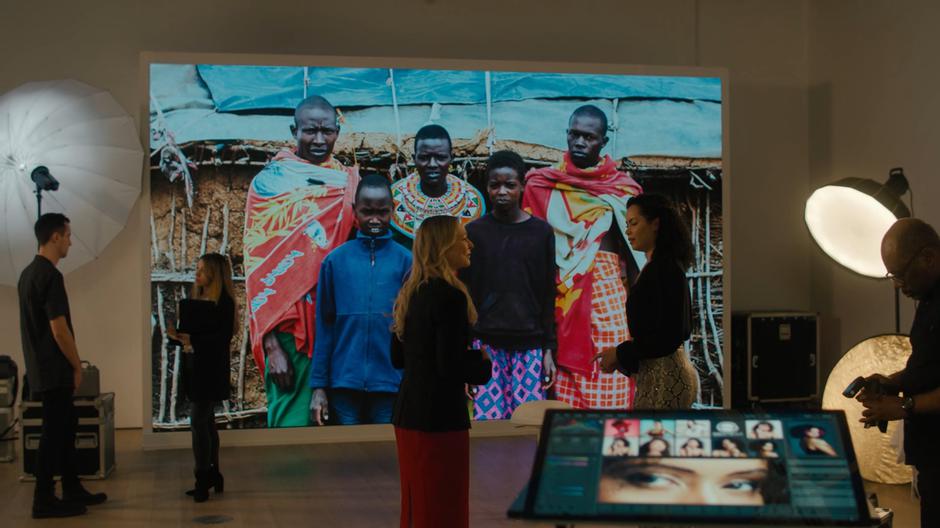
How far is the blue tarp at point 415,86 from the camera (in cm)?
716

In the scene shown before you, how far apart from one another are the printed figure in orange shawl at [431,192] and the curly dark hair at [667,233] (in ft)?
12.4

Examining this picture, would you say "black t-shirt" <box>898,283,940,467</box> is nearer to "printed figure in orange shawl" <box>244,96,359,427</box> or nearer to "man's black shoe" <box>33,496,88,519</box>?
"man's black shoe" <box>33,496,88,519</box>

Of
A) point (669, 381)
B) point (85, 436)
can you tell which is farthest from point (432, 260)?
point (85, 436)

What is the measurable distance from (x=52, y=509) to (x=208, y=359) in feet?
3.54

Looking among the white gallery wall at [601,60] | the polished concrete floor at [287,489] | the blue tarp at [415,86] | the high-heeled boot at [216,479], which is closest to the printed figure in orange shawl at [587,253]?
the blue tarp at [415,86]

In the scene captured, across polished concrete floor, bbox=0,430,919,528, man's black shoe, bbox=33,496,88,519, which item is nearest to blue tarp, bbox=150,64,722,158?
polished concrete floor, bbox=0,430,919,528

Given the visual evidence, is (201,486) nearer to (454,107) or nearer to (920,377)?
(454,107)

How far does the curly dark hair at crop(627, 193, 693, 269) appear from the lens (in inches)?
145

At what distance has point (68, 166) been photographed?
6680 millimetres

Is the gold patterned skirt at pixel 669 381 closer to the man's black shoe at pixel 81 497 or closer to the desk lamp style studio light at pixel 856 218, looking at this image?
the desk lamp style studio light at pixel 856 218

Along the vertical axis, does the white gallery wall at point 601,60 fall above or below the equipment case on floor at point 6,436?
above

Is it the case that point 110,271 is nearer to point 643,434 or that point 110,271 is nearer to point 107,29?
point 107,29

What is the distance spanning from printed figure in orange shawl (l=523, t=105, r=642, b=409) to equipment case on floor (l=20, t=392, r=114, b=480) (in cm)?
316

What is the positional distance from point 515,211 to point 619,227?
0.82 m
